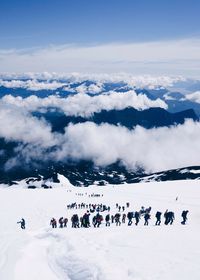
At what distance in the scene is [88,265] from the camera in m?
20.2

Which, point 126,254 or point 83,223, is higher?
point 126,254

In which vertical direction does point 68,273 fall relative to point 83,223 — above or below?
above

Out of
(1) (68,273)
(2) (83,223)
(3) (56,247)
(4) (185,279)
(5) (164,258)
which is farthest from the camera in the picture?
(2) (83,223)

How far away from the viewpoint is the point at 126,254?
22.6 m

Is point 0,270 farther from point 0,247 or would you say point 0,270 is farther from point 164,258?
point 164,258

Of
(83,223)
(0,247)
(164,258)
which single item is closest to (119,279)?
(164,258)

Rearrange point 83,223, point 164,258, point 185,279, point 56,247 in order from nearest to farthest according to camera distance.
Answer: point 185,279 < point 164,258 < point 56,247 < point 83,223

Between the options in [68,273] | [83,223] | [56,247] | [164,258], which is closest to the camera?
[68,273]

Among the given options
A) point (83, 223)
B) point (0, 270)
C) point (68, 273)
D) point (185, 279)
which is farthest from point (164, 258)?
point (83, 223)

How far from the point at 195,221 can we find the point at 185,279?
83.7ft

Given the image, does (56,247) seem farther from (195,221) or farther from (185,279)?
(195,221)

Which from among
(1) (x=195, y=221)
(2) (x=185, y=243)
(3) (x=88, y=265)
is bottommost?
(1) (x=195, y=221)

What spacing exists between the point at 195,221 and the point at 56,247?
69.9ft

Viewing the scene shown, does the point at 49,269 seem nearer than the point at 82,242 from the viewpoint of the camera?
Yes
